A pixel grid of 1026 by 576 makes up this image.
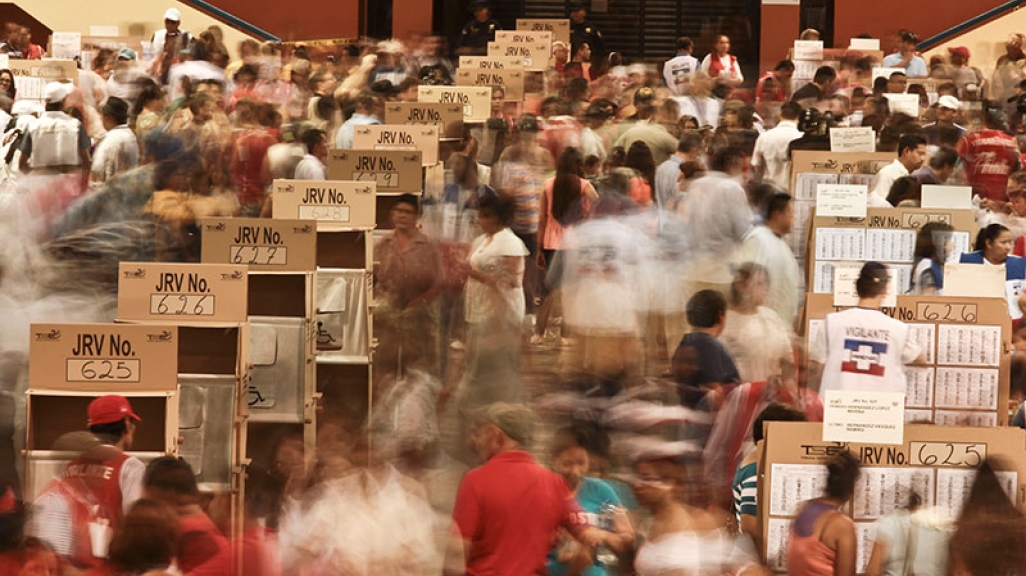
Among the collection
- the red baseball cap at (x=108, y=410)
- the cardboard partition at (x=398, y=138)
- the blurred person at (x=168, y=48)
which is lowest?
the red baseball cap at (x=108, y=410)

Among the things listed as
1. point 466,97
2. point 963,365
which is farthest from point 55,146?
point 963,365

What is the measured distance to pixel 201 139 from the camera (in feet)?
47.0

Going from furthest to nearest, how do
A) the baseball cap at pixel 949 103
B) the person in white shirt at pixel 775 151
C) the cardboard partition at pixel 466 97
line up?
the cardboard partition at pixel 466 97 < the baseball cap at pixel 949 103 < the person in white shirt at pixel 775 151

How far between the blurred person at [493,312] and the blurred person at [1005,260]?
3.14m

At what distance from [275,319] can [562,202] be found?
3821 millimetres

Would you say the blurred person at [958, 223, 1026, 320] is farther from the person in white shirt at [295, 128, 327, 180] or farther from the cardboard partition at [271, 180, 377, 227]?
the person in white shirt at [295, 128, 327, 180]

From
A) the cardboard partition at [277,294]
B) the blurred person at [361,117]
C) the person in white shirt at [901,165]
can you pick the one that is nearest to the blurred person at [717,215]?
the person in white shirt at [901,165]

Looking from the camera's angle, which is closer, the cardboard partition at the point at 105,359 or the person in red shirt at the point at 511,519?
the person in red shirt at the point at 511,519

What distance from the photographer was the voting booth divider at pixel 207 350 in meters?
8.95

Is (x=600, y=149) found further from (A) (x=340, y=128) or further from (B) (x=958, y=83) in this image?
(B) (x=958, y=83)

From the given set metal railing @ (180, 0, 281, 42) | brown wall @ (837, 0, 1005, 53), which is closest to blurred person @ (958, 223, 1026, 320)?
brown wall @ (837, 0, 1005, 53)

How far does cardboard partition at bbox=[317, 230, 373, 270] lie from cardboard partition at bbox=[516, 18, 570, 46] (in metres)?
14.4

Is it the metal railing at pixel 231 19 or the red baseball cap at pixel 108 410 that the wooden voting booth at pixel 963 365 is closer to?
the red baseball cap at pixel 108 410

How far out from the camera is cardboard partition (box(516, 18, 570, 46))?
25500 millimetres
